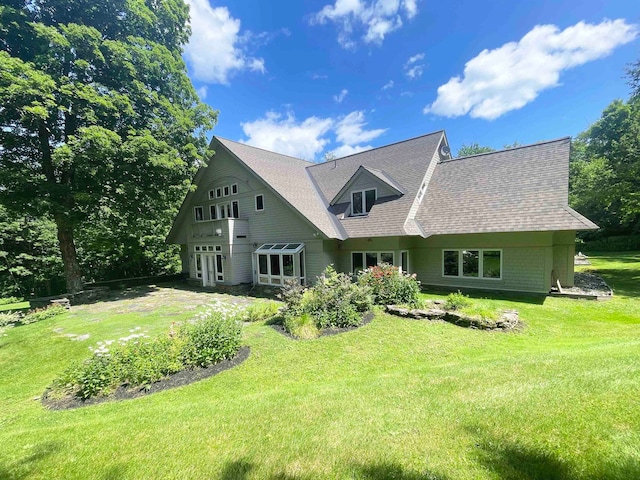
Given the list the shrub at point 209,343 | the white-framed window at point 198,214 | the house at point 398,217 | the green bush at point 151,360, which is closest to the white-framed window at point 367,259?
the house at point 398,217

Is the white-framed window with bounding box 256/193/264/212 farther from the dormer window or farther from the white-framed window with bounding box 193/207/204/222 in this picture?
the white-framed window with bounding box 193/207/204/222

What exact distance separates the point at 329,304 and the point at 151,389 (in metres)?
5.32

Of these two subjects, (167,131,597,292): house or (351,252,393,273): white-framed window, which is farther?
(351,252,393,273): white-framed window

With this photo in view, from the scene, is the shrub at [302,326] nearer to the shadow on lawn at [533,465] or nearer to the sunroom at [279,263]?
the shadow on lawn at [533,465]

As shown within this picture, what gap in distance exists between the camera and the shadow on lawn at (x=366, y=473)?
2.69 meters

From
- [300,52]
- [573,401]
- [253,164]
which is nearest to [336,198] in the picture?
[253,164]

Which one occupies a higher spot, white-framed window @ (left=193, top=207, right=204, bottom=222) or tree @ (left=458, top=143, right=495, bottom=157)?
tree @ (left=458, top=143, right=495, bottom=157)

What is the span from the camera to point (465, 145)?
5300 centimetres

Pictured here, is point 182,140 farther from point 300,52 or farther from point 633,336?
point 633,336

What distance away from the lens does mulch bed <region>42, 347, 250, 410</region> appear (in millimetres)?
5582

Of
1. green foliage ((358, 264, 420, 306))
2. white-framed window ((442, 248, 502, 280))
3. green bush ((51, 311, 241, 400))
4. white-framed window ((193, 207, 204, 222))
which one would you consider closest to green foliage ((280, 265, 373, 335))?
green foliage ((358, 264, 420, 306))

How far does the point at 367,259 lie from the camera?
15.3 m

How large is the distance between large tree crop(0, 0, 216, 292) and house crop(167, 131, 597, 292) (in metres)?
4.00

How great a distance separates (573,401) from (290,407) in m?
4.07
